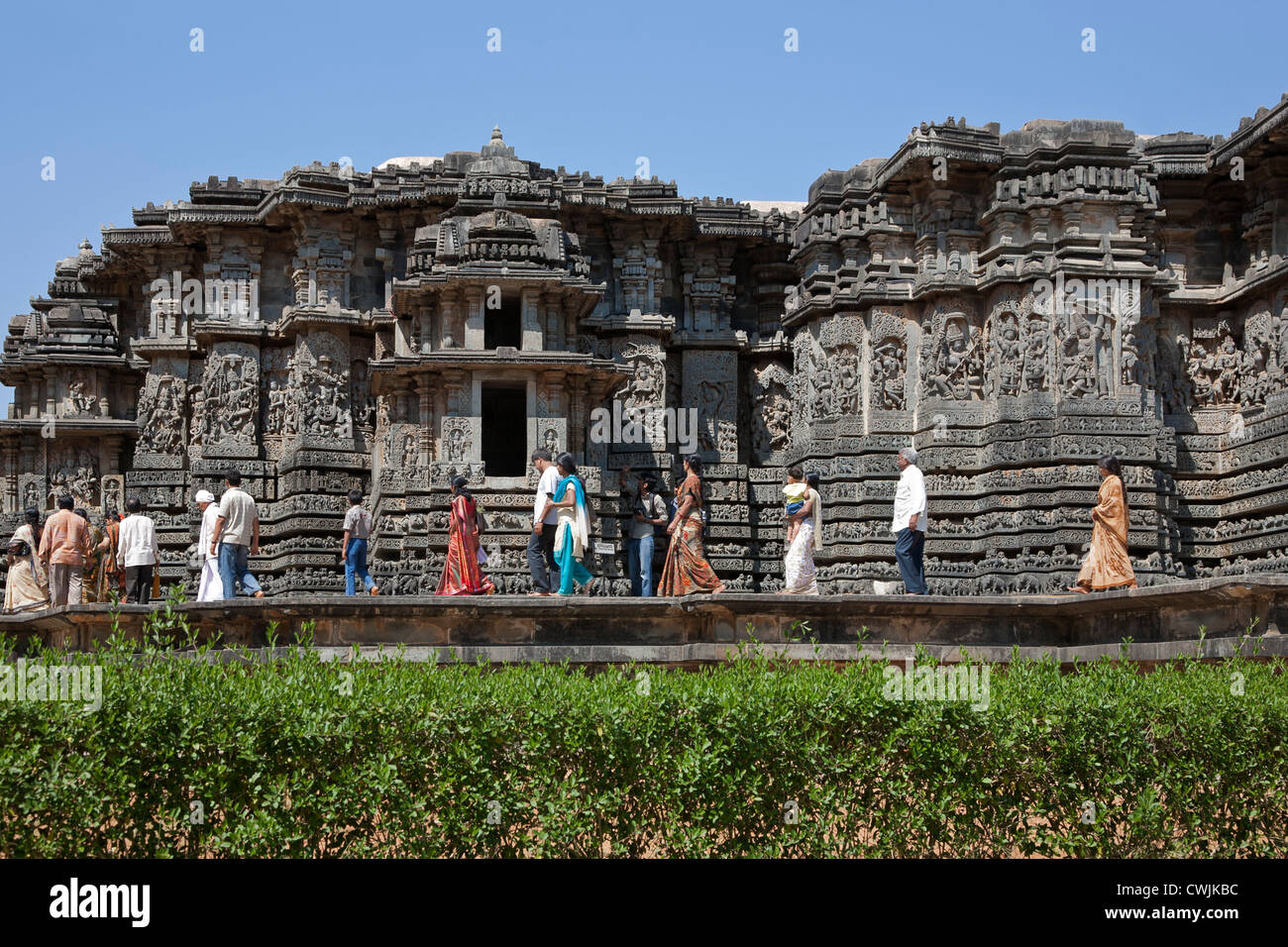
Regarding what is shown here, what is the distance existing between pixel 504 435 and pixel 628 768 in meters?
19.4

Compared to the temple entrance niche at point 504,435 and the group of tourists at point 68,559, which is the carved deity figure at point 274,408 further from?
the group of tourists at point 68,559

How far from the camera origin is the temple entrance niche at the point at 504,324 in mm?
26469

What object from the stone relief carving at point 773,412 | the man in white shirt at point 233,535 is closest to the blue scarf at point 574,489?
the man in white shirt at point 233,535

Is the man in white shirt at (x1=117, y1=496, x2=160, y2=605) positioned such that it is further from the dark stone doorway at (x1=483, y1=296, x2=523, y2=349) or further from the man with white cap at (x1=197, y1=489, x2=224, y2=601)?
the dark stone doorway at (x1=483, y1=296, x2=523, y2=349)

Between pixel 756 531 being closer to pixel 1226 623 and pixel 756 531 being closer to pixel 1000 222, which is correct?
pixel 1000 222

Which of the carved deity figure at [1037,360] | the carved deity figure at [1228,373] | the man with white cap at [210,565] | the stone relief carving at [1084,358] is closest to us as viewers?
the man with white cap at [210,565]

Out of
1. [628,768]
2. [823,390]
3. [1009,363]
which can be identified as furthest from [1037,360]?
[628,768]

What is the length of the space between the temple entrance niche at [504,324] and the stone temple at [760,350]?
0.10m

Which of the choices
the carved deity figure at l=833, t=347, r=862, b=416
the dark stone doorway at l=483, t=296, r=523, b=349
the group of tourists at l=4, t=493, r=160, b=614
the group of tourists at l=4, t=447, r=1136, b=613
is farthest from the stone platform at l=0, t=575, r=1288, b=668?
the dark stone doorway at l=483, t=296, r=523, b=349

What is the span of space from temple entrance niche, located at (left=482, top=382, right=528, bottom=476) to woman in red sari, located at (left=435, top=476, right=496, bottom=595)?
8.66 m

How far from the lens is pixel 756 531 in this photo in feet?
97.2

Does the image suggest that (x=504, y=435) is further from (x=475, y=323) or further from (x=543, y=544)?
(x=543, y=544)

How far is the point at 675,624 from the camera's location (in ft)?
47.4
